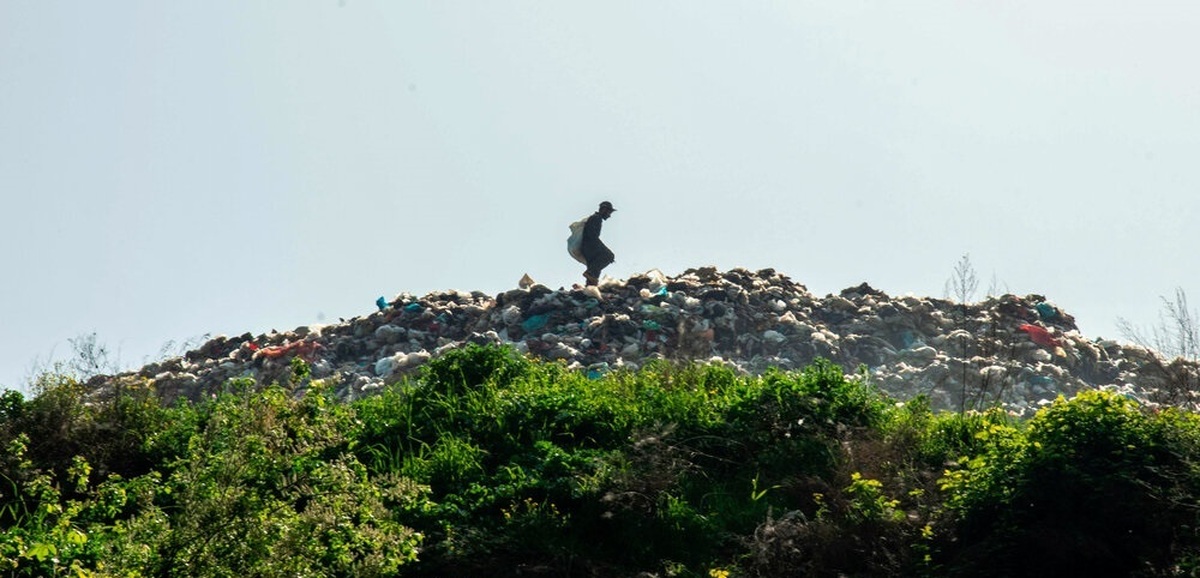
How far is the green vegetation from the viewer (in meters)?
7.09

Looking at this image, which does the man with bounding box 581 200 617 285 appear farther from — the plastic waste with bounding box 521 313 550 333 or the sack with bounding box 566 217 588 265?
the plastic waste with bounding box 521 313 550 333

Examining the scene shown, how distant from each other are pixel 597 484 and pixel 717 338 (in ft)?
28.1

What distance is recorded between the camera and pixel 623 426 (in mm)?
9484

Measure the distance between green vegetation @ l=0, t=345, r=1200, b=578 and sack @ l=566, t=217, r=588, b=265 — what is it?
844 centimetres

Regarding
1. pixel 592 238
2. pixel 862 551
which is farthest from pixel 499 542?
pixel 592 238

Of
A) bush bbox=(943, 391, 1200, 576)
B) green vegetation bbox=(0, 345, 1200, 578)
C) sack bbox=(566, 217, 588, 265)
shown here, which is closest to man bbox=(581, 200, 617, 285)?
sack bbox=(566, 217, 588, 265)

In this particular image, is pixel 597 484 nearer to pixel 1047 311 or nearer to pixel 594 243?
pixel 594 243

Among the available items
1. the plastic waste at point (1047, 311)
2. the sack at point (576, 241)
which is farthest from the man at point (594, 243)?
the plastic waste at point (1047, 311)

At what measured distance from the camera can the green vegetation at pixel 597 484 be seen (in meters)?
7.09

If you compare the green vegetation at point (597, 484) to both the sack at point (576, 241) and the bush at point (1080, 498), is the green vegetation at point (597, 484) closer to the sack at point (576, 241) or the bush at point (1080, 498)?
the bush at point (1080, 498)

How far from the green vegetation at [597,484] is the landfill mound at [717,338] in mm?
5292

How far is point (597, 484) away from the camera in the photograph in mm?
8508

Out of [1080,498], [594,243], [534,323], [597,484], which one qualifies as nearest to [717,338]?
[534,323]

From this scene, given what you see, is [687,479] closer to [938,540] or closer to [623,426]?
[623,426]
